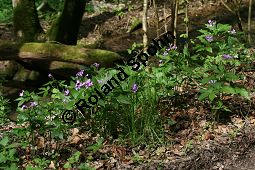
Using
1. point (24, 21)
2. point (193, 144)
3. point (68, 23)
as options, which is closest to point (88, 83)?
point (193, 144)

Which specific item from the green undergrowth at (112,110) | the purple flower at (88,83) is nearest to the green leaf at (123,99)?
the green undergrowth at (112,110)

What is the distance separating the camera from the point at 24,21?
307 inches

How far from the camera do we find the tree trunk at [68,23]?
25.7 feet

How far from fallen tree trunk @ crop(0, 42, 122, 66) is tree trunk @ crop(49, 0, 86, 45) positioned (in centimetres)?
99

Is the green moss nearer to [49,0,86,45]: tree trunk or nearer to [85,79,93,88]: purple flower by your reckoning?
[49,0,86,45]: tree trunk

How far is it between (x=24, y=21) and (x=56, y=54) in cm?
148

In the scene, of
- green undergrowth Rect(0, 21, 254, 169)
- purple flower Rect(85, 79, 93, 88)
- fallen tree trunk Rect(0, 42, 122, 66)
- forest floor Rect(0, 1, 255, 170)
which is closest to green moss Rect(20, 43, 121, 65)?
fallen tree trunk Rect(0, 42, 122, 66)

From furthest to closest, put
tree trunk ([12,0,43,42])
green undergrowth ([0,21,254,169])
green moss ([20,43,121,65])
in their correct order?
tree trunk ([12,0,43,42]), green moss ([20,43,121,65]), green undergrowth ([0,21,254,169])

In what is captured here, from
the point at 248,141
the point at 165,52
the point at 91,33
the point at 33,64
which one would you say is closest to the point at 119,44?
the point at 91,33

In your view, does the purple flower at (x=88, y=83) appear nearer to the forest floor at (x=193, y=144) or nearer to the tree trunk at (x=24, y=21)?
the forest floor at (x=193, y=144)

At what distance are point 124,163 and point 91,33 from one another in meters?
8.02

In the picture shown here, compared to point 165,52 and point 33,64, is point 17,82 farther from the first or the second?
point 165,52

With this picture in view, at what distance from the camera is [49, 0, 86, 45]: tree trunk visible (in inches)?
309

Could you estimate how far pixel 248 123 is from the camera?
378cm
